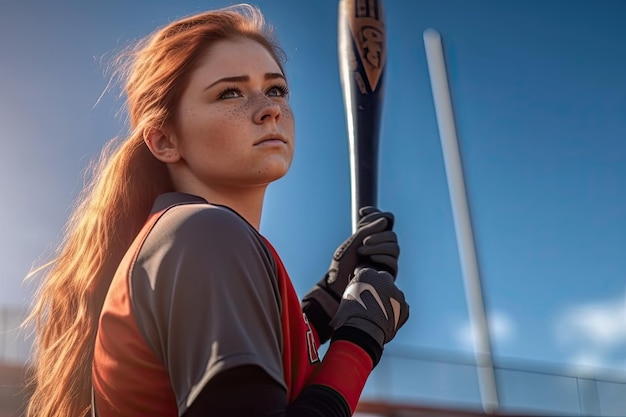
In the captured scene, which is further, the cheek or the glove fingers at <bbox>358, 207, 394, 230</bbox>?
the glove fingers at <bbox>358, 207, 394, 230</bbox>

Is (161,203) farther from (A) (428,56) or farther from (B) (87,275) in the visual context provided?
(A) (428,56)

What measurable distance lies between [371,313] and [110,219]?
660 mm

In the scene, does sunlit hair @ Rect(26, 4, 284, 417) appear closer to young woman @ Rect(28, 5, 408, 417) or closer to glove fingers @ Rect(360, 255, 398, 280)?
young woman @ Rect(28, 5, 408, 417)

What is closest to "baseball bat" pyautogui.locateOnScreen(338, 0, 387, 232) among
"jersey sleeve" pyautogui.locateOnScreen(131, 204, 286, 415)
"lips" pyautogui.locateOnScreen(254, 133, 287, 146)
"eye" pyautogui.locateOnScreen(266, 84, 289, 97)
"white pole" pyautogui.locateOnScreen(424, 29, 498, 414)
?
"eye" pyautogui.locateOnScreen(266, 84, 289, 97)

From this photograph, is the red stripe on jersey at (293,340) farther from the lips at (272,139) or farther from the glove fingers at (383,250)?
the glove fingers at (383,250)

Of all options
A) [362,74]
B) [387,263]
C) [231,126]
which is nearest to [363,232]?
[387,263]

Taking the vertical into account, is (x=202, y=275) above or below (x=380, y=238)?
below

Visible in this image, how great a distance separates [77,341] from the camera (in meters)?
1.86

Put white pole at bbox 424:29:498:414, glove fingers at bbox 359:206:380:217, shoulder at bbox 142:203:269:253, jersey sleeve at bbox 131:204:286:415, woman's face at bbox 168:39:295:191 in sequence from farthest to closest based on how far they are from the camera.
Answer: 1. white pole at bbox 424:29:498:414
2. glove fingers at bbox 359:206:380:217
3. woman's face at bbox 168:39:295:191
4. shoulder at bbox 142:203:269:253
5. jersey sleeve at bbox 131:204:286:415

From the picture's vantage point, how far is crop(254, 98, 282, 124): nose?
6.09 feet

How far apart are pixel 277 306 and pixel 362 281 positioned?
441 millimetres

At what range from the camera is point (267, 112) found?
6.14ft

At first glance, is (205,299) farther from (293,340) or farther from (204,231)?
(293,340)

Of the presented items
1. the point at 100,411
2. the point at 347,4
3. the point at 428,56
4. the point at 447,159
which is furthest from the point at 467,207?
the point at 100,411
